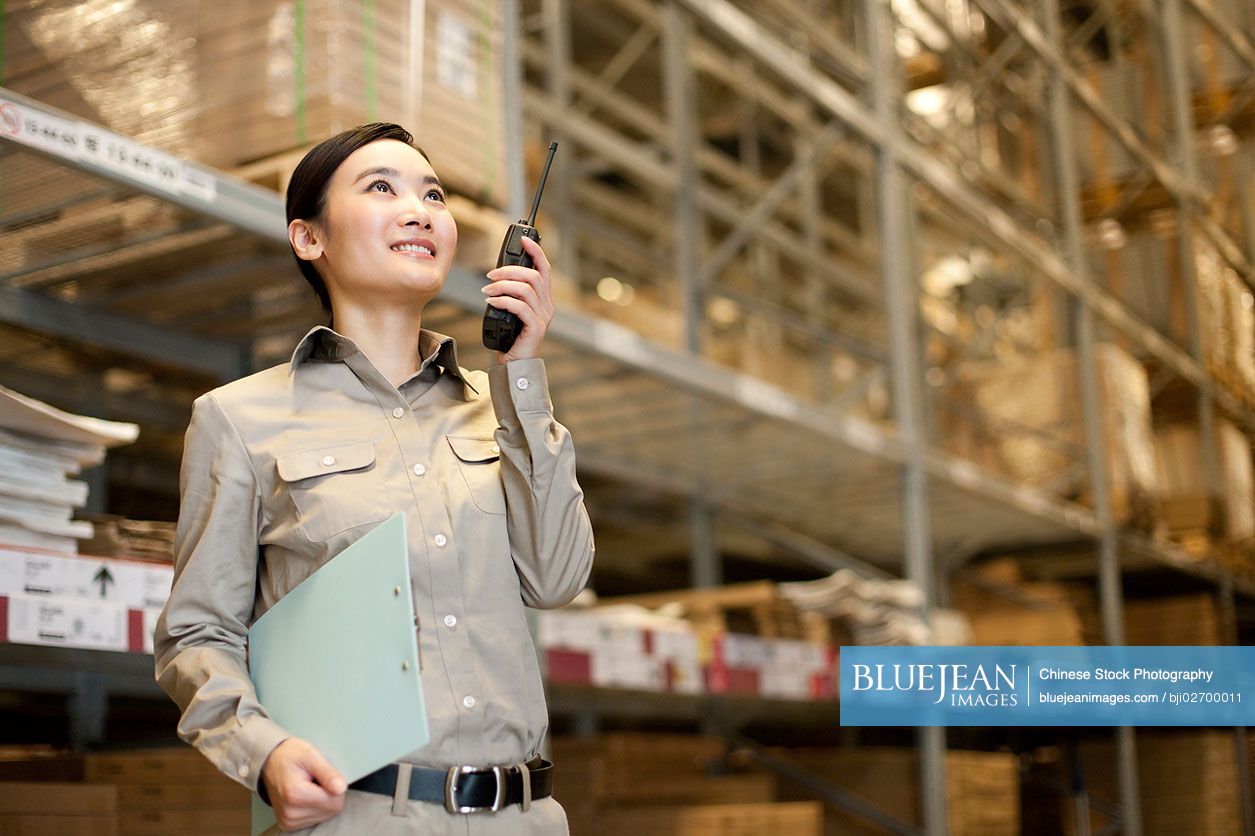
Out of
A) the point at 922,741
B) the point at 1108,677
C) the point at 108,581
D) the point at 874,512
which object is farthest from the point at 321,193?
the point at 874,512

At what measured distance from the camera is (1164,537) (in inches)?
128

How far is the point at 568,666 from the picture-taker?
12.2 feet

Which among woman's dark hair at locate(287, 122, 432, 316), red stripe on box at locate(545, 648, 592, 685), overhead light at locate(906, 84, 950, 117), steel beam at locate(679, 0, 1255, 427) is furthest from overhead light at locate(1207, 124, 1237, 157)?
overhead light at locate(906, 84, 950, 117)

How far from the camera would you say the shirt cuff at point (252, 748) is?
4.69 ft

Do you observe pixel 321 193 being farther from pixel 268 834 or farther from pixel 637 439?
pixel 637 439

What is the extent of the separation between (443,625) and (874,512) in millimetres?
5088

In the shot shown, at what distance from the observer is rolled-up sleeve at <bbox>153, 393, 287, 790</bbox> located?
1485 mm

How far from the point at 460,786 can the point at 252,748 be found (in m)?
0.23

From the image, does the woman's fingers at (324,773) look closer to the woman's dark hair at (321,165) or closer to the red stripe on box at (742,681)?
the woman's dark hair at (321,165)

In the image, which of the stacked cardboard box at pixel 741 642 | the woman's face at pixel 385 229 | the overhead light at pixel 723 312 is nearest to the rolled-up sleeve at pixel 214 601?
the woman's face at pixel 385 229

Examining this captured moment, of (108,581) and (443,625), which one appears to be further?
(108,581)

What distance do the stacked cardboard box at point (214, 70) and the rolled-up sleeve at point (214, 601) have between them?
1315 millimetres

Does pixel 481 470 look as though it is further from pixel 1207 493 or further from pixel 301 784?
pixel 1207 493

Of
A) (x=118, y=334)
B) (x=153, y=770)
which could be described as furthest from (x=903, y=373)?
(x=153, y=770)
